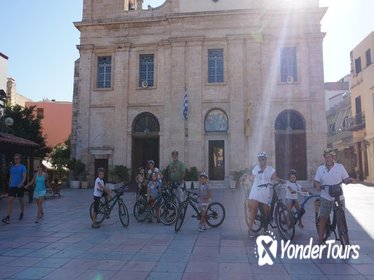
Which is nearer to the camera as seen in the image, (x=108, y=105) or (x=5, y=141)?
(x=5, y=141)

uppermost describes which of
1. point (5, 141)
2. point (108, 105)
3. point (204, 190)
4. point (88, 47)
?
point (88, 47)

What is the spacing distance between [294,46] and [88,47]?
1418 centimetres

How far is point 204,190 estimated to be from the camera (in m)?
8.96

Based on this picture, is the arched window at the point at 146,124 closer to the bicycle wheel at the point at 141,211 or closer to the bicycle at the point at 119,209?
the bicycle wheel at the point at 141,211

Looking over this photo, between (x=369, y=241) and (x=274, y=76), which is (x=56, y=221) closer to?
(x=369, y=241)

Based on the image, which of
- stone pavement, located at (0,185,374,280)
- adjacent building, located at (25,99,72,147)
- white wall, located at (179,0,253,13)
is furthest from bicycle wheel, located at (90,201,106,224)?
adjacent building, located at (25,99,72,147)

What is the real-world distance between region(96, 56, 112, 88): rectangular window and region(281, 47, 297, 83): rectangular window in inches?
470

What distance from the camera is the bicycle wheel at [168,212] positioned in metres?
9.65

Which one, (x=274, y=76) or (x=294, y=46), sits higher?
(x=294, y=46)

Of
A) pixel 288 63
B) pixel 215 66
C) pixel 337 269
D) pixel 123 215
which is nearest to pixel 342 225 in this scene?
pixel 337 269

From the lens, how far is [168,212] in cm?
977

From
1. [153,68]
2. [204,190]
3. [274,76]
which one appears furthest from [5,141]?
[274,76]

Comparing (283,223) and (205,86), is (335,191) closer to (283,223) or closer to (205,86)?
(283,223)

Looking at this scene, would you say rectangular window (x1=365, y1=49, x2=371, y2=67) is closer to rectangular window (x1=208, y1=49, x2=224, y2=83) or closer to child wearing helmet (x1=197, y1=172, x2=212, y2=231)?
rectangular window (x1=208, y1=49, x2=224, y2=83)
